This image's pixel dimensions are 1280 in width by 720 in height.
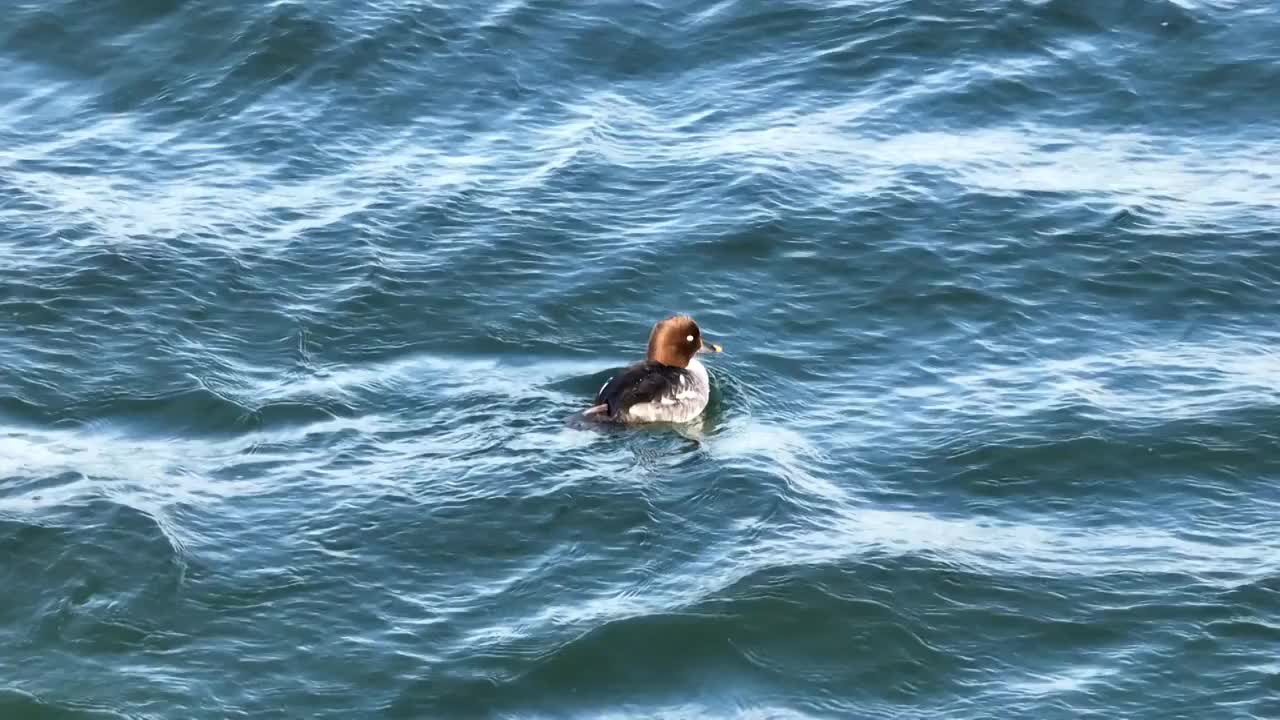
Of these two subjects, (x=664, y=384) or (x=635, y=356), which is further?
(x=635, y=356)

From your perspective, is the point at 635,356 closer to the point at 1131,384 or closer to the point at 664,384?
the point at 664,384

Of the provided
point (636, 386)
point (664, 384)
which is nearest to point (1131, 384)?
point (664, 384)

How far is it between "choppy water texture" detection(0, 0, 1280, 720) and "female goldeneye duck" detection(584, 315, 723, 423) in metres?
0.25

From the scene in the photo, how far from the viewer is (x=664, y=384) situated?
51.7 feet

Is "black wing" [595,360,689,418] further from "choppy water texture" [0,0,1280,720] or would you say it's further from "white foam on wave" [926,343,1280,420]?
"white foam on wave" [926,343,1280,420]

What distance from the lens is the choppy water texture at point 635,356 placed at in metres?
12.2

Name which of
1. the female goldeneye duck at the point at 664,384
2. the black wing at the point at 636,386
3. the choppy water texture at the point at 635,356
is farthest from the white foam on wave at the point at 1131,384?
the black wing at the point at 636,386

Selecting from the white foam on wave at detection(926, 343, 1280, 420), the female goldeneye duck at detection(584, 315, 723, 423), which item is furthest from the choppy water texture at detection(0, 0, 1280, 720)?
the female goldeneye duck at detection(584, 315, 723, 423)

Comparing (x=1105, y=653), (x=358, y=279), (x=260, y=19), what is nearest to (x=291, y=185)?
(x=358, y=279)

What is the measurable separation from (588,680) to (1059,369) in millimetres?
6500

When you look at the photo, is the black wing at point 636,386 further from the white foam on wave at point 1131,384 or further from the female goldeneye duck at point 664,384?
the white foam on wave at point 1131,384

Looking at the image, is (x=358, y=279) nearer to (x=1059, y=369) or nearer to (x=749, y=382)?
(x=749, y=382)

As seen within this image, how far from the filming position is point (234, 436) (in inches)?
593

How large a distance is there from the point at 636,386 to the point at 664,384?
0.82ft
